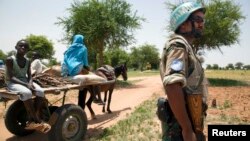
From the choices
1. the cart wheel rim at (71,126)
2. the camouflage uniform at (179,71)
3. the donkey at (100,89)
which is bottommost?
the cart wheel rim at (71,126)

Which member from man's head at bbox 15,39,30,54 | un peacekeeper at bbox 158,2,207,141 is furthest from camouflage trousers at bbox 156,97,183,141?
man's head at bbox 15,39,30,54

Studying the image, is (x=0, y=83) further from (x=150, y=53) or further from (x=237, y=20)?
(x=150, y=53)

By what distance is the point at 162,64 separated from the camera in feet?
8.71

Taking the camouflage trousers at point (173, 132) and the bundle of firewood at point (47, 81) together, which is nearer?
the camouflage trousers at point (173, 132)

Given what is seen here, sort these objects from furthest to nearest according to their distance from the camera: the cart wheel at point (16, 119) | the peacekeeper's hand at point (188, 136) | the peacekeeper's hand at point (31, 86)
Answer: the cart wheel at point (16, 119) < the peacekeeper's hand at point (31, 86) < the peacekeeper's hand at point (188, 136)

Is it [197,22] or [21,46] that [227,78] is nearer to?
[21,46]

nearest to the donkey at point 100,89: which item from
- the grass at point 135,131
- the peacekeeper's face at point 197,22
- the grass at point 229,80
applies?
the grass at point 135,131

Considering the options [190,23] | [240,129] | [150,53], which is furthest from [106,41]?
[150,53]

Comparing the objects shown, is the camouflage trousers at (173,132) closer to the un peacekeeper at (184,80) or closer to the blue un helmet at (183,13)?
the un peacekeeper at (184,80)

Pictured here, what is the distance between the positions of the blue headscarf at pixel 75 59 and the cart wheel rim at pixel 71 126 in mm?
1712

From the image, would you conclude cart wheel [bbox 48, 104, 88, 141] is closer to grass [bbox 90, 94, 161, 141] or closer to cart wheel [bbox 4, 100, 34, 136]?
grass [bbox 90, 94, 161, 141]

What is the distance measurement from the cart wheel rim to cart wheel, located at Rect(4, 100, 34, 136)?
1.48 meters

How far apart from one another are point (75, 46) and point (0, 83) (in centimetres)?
221

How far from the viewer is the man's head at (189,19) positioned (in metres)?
2.62
